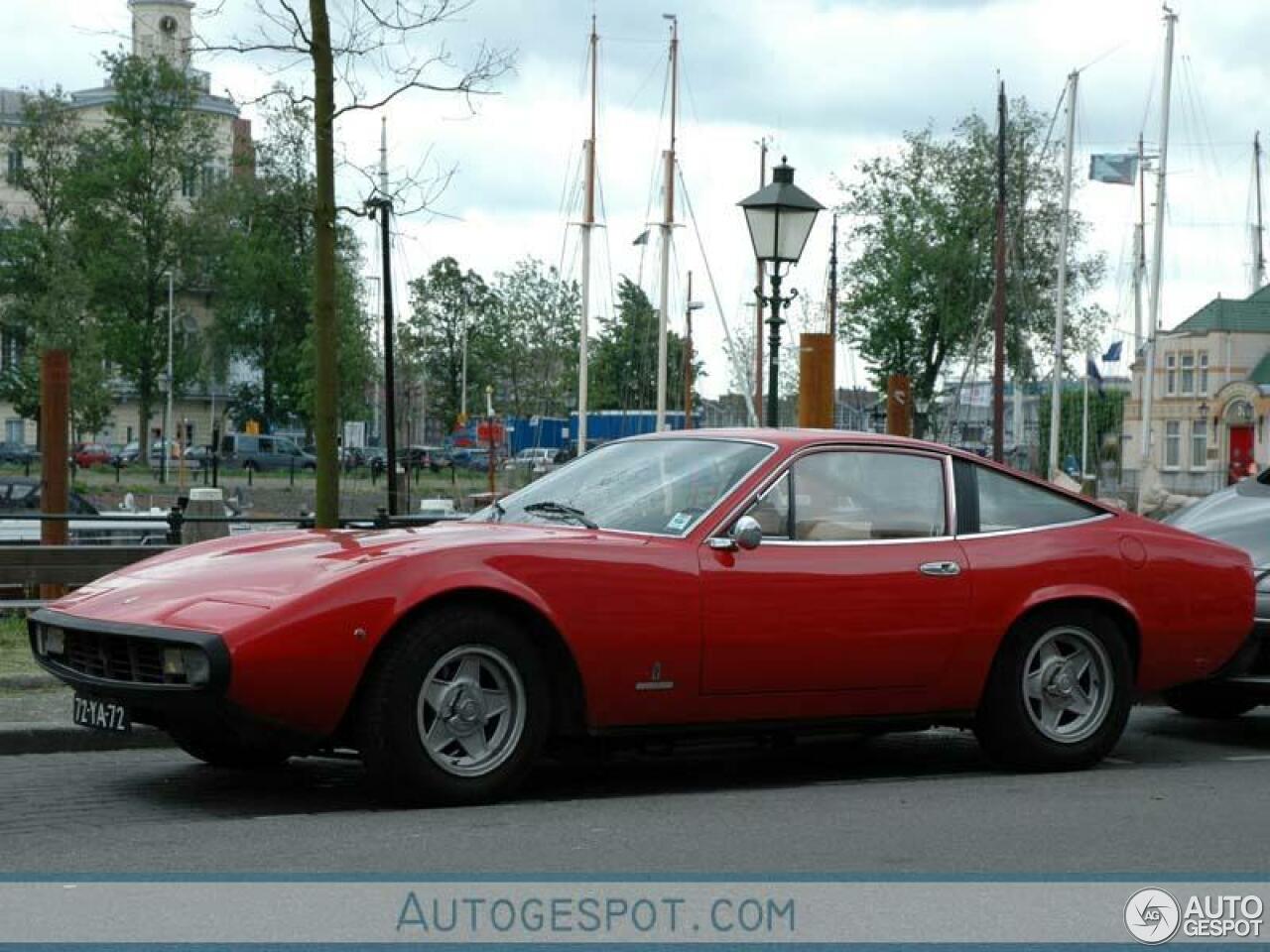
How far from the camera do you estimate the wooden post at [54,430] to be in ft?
56.4

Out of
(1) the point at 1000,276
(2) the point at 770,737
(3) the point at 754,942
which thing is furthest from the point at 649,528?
(1) the point at 1000,276

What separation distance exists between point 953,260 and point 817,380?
60.2 meters

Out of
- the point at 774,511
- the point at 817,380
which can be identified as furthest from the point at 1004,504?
the point at 817,380

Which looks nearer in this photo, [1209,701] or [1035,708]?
[1035,708]

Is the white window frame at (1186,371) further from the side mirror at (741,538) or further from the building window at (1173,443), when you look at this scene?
the side mirror at (741,538)

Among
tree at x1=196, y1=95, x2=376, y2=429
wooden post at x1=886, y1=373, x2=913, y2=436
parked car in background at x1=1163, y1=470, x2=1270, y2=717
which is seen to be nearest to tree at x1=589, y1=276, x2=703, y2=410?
tree at x1=196, y1=95, x2=376, y2=429

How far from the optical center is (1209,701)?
34.1 feet

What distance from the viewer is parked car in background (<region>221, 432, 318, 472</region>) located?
70188 mm

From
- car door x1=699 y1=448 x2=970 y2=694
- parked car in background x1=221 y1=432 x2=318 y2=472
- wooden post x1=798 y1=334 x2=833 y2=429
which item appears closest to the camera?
car door x1=699 y1=448 x2=970 y2=694

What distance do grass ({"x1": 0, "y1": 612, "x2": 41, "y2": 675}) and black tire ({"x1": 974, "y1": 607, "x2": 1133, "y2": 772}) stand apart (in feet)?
17.9

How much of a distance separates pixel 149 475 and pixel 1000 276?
27883 mm

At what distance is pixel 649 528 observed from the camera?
7.76 m

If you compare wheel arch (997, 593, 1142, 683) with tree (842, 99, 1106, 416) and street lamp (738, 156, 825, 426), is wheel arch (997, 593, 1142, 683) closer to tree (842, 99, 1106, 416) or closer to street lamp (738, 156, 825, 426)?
street lamp (738, 156, 825, 426)

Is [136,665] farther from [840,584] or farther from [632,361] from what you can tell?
[632,361]
